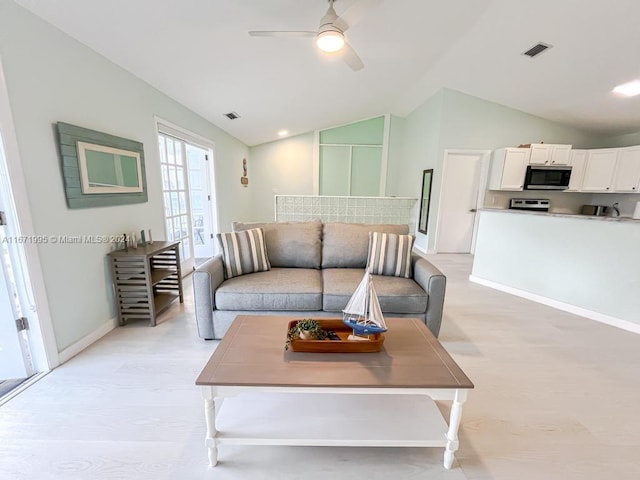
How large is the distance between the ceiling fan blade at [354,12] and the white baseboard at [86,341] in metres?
2.90

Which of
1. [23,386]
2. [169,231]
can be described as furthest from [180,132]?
[23,386]

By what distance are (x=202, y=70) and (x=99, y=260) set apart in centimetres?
201

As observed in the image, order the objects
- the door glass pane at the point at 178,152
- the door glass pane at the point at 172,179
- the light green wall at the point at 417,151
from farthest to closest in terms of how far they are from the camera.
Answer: the light green wall at the point at 417,151, the door glass pane at the point at 178,152, the door glass pane at the point at 172,179

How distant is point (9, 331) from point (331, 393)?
2.06m

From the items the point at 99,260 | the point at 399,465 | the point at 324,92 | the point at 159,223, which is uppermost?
the point at 324,92

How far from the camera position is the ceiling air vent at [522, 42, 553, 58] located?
307 centimetres

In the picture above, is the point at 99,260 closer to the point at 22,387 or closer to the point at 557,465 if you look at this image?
the point at 22,387

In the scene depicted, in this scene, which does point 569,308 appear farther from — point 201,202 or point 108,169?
point 201,202

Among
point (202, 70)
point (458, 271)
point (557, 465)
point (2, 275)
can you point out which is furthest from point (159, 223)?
point (458, 271)

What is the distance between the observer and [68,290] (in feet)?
6.47

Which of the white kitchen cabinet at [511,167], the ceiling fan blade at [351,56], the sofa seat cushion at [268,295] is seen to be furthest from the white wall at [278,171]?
the sofa seat cushion at [268,295]

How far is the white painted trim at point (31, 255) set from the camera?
1561mm

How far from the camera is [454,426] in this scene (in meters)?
1.20

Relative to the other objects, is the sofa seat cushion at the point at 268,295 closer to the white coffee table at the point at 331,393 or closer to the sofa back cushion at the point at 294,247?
the sofa back cushion at the point at 294,247
